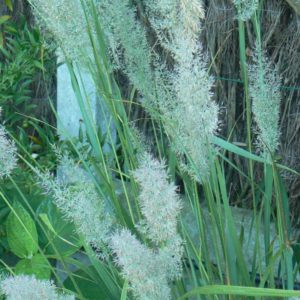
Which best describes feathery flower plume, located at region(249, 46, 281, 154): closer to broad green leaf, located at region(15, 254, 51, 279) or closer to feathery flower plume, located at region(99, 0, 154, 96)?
feathery flower plume, located at region(99, 0, 154, 96)

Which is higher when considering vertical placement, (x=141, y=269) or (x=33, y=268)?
(x=141, y=269)

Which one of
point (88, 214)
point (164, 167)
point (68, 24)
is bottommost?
point (88, 214)

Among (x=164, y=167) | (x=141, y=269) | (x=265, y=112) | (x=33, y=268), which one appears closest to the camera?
(x=141, y=269)

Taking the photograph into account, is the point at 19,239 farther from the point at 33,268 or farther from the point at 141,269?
the point at 141,269

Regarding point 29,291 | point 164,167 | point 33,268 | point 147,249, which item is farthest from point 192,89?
point 33,268

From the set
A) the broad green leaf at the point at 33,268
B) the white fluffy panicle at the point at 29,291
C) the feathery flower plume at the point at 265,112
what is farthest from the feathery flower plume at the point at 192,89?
the broad green leaf at the point at 33,268

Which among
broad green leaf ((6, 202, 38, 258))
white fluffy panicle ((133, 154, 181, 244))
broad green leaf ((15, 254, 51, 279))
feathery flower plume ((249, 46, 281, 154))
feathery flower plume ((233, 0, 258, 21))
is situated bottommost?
broad green leaf ((15, 254, 51, 279))

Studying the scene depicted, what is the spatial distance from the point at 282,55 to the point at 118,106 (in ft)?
3.60

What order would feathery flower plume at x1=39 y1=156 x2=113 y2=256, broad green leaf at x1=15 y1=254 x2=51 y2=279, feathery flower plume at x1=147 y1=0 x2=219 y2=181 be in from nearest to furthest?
1. feathery flower plume at x1=147 y1=0 x2=219 y2=181
2. feathery flower plume at x1=39 y1=156 x2=113 y2=256
3. broad green leaf at x1=15 y1=254 x2=51 y2=279

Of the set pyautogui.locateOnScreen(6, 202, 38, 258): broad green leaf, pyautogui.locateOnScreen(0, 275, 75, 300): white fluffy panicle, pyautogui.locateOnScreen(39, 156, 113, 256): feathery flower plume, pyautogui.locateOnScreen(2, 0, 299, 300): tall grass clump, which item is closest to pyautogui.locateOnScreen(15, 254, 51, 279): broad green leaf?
pyautogui.locateOnScreen(6, 202, 38, 258): broad green leaf

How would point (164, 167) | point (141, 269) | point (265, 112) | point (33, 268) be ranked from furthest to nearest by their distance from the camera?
1. point (33, 268)
2. point (265, 112)
3. point (164, 167)
4. point (141, 269)

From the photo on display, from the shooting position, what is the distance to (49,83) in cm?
327

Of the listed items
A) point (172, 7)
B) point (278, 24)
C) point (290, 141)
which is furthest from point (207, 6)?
Result: point (172, 7)

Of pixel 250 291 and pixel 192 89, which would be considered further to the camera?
pixel 192 89
